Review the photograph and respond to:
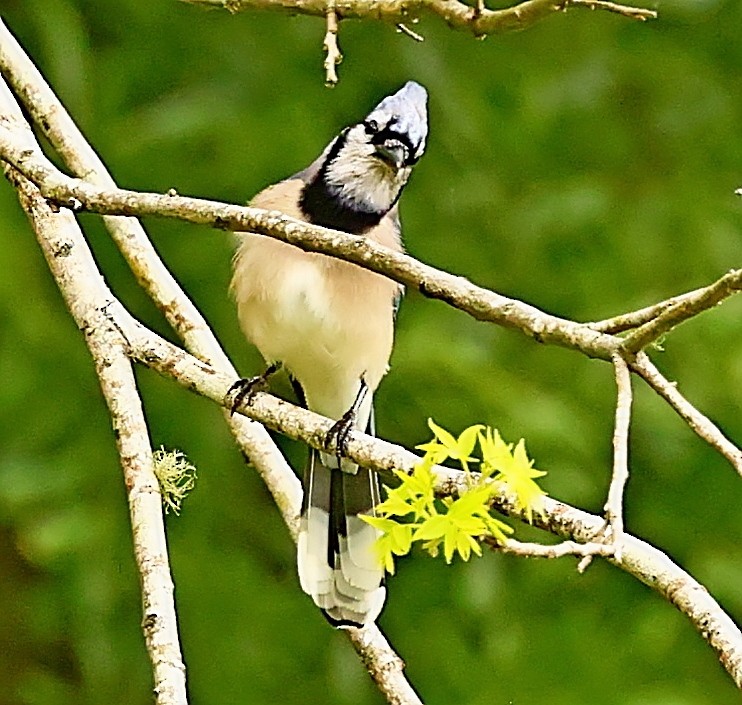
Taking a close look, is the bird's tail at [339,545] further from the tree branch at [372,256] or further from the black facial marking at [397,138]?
the tree branch at [372,256]

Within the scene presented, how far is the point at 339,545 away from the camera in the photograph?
2.19 meters

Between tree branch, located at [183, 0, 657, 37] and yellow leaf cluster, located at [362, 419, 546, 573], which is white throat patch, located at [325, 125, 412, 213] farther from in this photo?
yellow leaf cluster, located at [362, 419, 546, 573]

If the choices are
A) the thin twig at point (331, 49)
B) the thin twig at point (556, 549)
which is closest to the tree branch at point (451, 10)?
the thin twig at point (331, 49)

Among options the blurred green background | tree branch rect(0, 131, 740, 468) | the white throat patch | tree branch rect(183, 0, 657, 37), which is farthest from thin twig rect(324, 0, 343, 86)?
the blurred green background

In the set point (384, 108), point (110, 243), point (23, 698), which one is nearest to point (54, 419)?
point (110, 243)

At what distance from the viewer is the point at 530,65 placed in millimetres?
2863

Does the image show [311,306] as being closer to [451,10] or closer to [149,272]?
[149,272]

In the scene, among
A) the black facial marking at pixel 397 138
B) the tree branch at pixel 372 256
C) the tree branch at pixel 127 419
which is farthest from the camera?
the black facial marking at pixel 397 138

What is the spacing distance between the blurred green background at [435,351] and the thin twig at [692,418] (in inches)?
57.3

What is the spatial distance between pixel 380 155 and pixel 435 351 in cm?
58

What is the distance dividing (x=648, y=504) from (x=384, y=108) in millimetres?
999

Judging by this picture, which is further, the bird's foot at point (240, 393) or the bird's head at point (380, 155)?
the bird's head at point (380, 155)

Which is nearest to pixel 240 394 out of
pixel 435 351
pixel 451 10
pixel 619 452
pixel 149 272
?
pixel 149 272

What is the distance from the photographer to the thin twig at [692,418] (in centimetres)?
109
